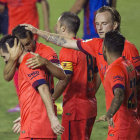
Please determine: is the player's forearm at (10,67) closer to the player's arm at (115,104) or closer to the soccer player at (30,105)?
the soccer player at (30,105)

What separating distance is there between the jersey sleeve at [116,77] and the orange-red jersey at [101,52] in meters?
0.61

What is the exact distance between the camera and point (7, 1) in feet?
27.5

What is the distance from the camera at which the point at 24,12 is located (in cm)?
824

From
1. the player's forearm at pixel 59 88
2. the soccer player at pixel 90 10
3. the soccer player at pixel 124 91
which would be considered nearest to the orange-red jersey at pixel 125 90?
the soccer player at pixel 124 91

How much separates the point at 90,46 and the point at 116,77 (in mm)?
919

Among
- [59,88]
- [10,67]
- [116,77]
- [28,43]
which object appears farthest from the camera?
[59,88]

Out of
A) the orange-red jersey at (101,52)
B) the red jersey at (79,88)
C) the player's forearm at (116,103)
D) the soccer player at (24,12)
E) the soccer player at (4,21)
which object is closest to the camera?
the player's forearm at (116,103)

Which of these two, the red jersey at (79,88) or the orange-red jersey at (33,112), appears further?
the red jersey at (79,88)

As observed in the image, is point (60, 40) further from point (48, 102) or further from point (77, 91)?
point (48, 102)

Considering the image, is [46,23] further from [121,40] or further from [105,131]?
[121,40]

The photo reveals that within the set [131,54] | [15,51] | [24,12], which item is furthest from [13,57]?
[24,12]

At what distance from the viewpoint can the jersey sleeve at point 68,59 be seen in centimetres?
508

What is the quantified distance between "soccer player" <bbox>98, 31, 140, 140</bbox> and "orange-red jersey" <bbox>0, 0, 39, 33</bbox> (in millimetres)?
3866

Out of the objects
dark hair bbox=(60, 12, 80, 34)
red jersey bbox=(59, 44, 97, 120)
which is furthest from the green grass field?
dark hair bbox=(60, 12, 80, 34)
